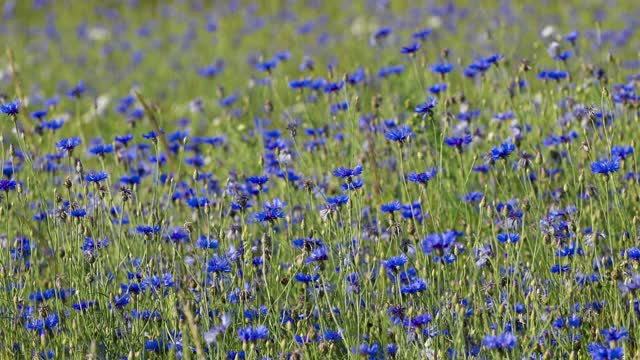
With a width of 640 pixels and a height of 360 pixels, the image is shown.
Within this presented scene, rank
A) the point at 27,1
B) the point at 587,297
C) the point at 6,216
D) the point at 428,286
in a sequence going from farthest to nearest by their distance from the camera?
1. the point at 27,1
2. the point at 6,216
3. the point at 587,297
4. the point at 428,286

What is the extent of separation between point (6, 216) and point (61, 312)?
0.63m

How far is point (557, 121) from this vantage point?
3988mm

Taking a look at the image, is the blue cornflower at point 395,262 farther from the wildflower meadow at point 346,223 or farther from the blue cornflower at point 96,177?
the blue cornflower at point 96,177

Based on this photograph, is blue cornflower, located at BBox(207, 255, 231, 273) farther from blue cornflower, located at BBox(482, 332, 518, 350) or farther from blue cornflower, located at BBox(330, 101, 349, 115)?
blue cornflower, located at BBox(330, 101, 349, 115)

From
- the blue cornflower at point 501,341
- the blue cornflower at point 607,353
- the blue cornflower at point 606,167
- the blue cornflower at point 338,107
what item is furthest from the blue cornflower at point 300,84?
the blue cornflower at point 607,353

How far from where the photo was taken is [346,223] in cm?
298

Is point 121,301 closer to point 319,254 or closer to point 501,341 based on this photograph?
point 319,254

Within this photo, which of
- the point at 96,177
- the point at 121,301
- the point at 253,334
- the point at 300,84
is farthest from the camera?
the point at 300,84

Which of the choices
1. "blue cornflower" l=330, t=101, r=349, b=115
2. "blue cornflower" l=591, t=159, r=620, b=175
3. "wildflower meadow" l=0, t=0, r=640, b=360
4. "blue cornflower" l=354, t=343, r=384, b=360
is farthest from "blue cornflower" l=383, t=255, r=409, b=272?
"blue cornflower" l=330, t=101, r=349, b=115

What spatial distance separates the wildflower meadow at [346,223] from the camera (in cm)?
268

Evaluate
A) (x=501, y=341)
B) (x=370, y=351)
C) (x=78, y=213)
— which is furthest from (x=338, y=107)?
(x=501, y=341)

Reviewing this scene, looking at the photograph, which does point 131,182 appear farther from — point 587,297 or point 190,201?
point 587,297

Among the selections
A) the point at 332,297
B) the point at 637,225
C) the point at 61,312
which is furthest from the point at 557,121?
the point at 61,312

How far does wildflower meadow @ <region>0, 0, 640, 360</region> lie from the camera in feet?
8.79
